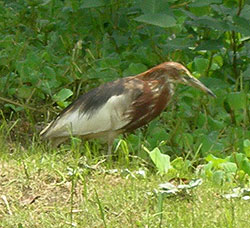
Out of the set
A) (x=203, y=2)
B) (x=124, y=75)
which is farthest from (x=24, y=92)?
(x=203, y=2)

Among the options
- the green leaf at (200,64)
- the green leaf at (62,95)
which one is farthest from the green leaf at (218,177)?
the green leaf at (200,64)

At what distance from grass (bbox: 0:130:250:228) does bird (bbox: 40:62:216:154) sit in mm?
918

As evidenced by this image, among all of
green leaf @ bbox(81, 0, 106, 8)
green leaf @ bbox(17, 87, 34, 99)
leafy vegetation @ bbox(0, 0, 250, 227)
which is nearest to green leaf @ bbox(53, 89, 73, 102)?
leafy vegetation @ bbox(0, 0, 250, 227)

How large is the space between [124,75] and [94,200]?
2.71 m

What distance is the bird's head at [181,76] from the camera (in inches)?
255

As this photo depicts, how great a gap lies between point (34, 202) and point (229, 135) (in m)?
2.04

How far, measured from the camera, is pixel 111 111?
20.5ft

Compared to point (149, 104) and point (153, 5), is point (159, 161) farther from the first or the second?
point (153, 5)

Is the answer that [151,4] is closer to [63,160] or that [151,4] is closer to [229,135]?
[229,135]

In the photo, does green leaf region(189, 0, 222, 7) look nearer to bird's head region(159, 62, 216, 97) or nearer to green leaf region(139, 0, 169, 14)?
green leaf region(139, 0, 169, 14)

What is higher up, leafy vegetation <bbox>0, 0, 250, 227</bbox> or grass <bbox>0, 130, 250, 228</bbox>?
grass <bbox>0, 130, 250, 228</bbox>

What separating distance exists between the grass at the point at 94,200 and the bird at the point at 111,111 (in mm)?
918

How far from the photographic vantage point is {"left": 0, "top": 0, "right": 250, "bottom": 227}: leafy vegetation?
4750mm

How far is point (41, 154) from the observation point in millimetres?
5441
